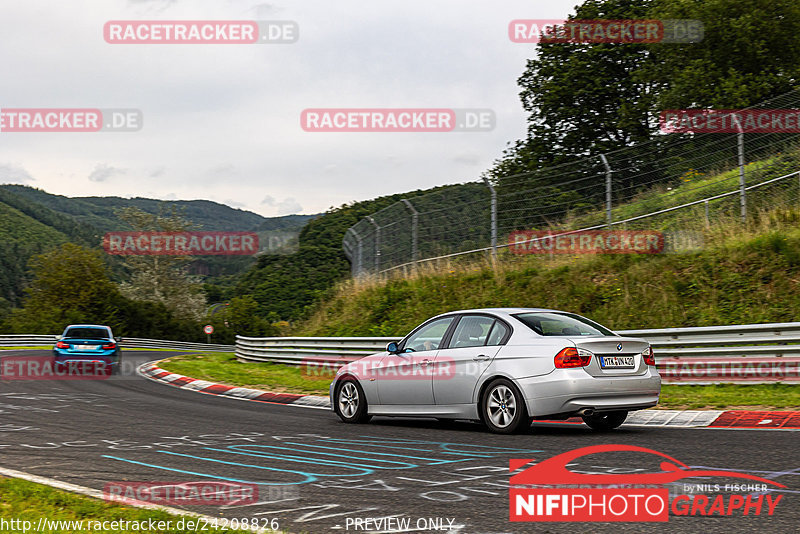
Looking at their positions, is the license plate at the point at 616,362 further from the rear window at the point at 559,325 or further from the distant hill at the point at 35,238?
the distant hill at the point at 35,238

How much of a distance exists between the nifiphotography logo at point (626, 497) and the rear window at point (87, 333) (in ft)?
64.0

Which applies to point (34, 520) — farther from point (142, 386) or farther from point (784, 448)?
point (142, 386)

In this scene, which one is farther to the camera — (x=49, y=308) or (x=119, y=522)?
(x=49, y=308)

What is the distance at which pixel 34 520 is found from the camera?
476 centimetres

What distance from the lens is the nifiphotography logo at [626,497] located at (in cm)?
491

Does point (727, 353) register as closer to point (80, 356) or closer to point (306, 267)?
point (80, 356)

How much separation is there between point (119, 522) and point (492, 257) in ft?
Result: 54.7

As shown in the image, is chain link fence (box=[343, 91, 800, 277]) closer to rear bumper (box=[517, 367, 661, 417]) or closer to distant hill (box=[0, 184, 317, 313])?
rear bumper (box=[517, 367, 661, 417])

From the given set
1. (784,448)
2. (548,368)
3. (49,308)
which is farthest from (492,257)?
(49,308)

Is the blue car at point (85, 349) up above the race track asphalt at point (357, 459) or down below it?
above

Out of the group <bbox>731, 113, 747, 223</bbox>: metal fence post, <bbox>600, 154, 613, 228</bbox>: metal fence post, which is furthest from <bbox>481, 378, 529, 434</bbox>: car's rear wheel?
<bbox>600, 154, 613, 228</bbox>: metal fence post

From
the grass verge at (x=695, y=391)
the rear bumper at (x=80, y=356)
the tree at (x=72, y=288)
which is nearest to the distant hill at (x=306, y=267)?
the tree at (x=72, y=288)

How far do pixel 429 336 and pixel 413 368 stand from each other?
1.76 feet

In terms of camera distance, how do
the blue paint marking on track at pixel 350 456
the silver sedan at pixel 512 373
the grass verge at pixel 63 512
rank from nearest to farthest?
the grass verge at pixel 63 512 → the blue paint marking on track at pixel 350 456 → the silver sedan at pixel 512 373
